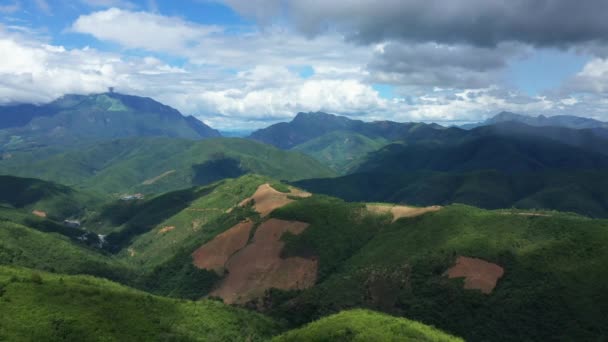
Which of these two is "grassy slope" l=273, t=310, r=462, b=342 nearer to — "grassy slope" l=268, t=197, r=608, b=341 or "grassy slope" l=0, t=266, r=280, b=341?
"grassy slope" l=0, t=266, r=280, b=341

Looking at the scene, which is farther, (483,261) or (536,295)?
(483,261)

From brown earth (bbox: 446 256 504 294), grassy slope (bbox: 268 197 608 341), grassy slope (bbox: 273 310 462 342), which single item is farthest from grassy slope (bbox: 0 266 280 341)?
brown earth (bbox: 446 256 504 294)

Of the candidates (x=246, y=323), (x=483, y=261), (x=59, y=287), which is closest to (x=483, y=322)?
(x=483, y=261)

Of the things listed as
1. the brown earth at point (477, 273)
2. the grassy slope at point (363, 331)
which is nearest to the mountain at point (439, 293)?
the brown earth at point (477, 273)

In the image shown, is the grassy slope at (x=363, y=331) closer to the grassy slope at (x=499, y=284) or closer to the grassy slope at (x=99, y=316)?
the grassy slope at (x=99, y=316)

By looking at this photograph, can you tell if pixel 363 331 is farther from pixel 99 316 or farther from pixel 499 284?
pixel 499 284

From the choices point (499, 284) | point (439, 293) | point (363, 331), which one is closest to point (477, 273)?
point (499, 284)

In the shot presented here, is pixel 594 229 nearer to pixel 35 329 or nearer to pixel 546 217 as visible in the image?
pixel 546 217

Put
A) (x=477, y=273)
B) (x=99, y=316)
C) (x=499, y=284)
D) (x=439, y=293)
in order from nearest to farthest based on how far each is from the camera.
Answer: (x=99, y=316)
(x=499, y=284)
(x=439, y=293)
(x=477, y=273)
